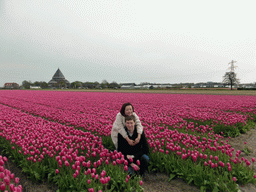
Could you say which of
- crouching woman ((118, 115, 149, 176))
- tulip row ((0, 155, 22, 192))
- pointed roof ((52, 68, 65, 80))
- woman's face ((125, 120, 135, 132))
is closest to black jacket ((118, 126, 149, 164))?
crouching woman ((118, 115, 149, 176))

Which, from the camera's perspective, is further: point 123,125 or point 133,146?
point 123,125

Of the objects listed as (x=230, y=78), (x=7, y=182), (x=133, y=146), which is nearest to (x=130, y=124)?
(x=133, y=146)

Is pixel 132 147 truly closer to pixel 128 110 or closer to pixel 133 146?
pixel 133 146

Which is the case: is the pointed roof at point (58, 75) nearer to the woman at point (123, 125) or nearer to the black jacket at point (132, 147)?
the woman at point (123, 125)

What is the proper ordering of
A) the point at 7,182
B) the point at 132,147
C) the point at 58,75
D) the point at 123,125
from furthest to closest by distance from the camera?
the point at 58,75 → the point at 123,125 → the point at 132,147 → the point at 7,182

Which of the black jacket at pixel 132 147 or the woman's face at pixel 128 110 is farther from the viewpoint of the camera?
the woman's face at pixel 128 110

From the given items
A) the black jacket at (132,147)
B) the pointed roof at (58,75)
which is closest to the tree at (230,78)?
the black jacket at (132,147)

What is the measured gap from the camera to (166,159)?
4.23m

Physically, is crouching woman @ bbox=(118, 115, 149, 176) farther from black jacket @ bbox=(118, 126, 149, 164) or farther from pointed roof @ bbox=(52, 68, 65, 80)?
pointed roof @ bbox=(52, 68, 65, 80)

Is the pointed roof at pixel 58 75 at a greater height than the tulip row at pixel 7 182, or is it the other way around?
the pointed roof at pixel 58 75

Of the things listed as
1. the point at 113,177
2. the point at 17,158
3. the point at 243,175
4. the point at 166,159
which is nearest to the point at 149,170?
the point at 166,159

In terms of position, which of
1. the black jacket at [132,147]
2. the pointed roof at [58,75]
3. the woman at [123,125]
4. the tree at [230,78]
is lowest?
the black jacket at [132,147]

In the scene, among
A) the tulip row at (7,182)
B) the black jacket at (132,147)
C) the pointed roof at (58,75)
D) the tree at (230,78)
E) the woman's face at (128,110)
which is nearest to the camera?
the tulip row at (7,182)

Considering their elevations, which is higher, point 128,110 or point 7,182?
point 128,110
